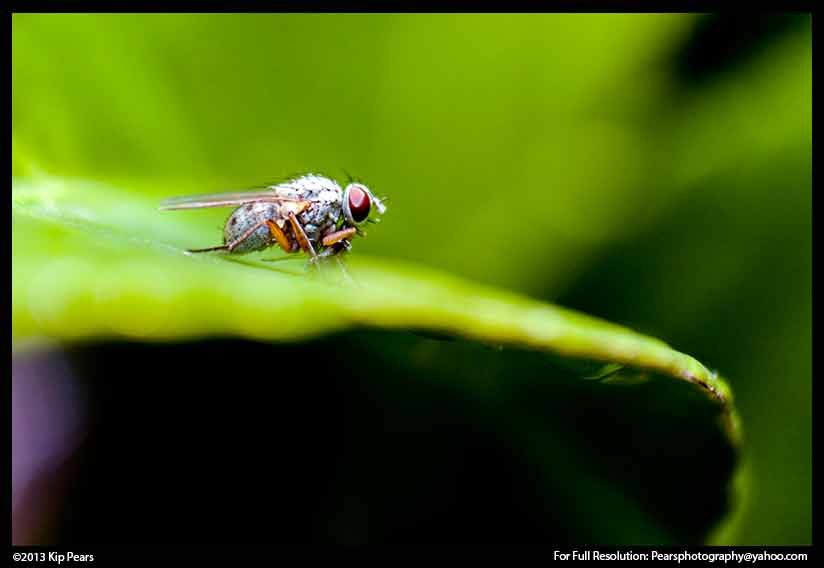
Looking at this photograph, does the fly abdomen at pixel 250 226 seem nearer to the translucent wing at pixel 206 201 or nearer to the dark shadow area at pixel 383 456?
the translucent wing at pixel 206 201

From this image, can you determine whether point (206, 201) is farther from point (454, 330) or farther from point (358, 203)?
point (454, 330)

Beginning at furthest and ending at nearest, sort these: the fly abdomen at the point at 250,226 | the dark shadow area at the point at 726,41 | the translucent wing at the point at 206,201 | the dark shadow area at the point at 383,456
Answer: the dark shadow area at the point at 726,41, the fly abdomen at the point at 250,226, the translucent wing at the point at 206,201, the dark shadow area at the point at 383,456

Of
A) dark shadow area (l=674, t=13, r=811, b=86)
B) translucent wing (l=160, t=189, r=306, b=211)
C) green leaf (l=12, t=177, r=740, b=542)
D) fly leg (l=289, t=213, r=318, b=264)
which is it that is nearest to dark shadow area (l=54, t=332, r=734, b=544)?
green leaf (l=12, t=177, r=740, b=542)

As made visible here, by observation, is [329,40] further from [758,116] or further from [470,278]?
[758,116]

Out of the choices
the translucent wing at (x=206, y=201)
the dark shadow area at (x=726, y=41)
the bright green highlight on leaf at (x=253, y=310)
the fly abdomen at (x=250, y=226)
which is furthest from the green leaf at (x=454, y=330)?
the dark shadow area at (x=726, y=41)

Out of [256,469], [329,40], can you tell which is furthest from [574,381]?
[329,40]

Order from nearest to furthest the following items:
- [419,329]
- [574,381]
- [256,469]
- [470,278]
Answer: [419,329] < [574,381] < [256,469] < [470,278]
